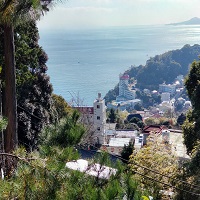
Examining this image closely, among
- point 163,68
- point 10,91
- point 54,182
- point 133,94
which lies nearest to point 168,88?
point 163,68

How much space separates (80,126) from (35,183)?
0.78 meters

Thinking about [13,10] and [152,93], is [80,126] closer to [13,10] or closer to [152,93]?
[13,10]

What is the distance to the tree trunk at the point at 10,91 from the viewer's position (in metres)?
3.90

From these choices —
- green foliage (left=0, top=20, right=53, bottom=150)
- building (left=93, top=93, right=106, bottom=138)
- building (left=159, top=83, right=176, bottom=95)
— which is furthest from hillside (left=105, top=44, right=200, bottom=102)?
green foliage (left=0, top=20, right=53, bottom=150)

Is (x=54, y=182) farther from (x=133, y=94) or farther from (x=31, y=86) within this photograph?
(x=133, y=94)

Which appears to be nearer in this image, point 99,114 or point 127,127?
point 99,114

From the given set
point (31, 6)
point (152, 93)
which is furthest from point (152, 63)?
point (31, 6)

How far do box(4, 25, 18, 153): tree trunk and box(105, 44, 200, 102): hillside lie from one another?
6944 centimetres

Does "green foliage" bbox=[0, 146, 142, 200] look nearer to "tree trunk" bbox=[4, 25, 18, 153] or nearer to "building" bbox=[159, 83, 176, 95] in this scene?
"tree trunk" bbox=[4, 25, 18, 153]

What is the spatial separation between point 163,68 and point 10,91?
73046mm

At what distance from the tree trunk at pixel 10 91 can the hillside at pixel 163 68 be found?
69.4 metres

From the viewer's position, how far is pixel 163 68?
75312 mm

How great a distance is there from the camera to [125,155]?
8570 millimetres

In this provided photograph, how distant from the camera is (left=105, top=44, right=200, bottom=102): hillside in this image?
73875 mm
